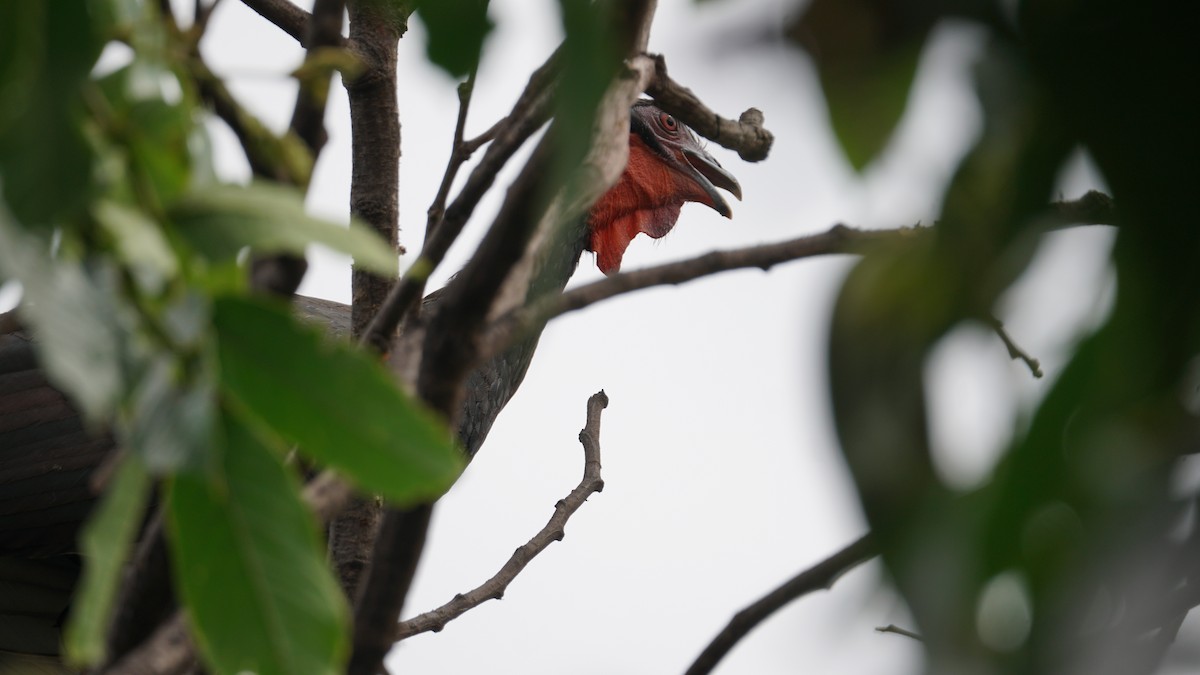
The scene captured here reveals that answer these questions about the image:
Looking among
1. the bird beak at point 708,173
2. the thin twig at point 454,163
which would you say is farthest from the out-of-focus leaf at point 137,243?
the bird beak at point 708,173

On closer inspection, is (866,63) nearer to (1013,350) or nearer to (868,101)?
(868,101)

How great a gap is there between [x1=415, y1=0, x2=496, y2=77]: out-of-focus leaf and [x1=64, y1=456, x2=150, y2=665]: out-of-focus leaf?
1.02 feet

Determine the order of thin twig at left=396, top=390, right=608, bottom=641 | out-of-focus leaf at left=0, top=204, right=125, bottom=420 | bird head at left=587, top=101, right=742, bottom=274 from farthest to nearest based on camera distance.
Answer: bird head at left=587, top=101, right=742, bottom=274 < thin twig at left=396, top=390, right=608, bottom=641 < out-of-focus leaf at left=0, top=204, right=125, bottom=420

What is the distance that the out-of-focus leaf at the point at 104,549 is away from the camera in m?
0.65

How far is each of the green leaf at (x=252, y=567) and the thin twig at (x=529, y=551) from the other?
2.31 meters

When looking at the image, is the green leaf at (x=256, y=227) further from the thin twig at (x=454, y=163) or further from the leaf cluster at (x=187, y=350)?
the thin twig at (x=454, y=163)

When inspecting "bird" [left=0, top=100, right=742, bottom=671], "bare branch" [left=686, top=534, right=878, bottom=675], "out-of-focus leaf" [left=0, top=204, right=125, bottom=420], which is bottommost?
"bird" [left=0, top=100, right=742, bottom=671]

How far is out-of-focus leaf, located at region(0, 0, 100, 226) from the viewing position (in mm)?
608

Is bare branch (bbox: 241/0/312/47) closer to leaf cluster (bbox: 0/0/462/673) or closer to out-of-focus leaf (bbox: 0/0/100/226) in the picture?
leaf cluster (bbox: 0/0/462/673)

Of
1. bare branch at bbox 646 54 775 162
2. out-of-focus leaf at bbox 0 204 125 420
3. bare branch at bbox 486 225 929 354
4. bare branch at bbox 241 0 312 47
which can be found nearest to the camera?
out-of-focus leaf at bbox 0 204 125 420

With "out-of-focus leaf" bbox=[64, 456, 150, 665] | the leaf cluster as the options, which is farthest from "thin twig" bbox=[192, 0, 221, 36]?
"out-of-focus leaf" bbox=[64, 456, 150, 665]

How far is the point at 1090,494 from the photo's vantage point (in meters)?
0.57

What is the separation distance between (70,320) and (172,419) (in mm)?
72

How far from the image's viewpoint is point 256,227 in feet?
2.37
